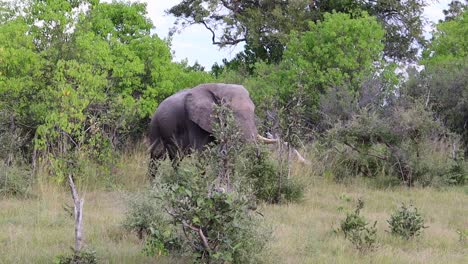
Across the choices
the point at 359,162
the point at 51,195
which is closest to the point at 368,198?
the point at 359,162

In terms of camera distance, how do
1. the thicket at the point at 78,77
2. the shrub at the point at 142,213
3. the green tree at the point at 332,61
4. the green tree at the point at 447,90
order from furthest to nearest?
1. the green tree at the point at 332,61
2. the green tree at the point at 447,90
3. the thicket at the point at 78,77
4. the shrub at the point at 142,213

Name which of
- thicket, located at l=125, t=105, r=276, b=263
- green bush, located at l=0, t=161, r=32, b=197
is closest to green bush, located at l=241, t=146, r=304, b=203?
thicket, located at l=125, t=105, r=276, b=263

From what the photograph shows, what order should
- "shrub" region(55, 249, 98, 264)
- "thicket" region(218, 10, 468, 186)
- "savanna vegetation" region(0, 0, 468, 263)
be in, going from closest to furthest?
"shrub" region(55, 249, 98, 264), "savanna vegetation" region(0, 0, 468, 263), "thicket" region(218, 10, 468, 186)

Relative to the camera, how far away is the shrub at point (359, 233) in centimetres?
795

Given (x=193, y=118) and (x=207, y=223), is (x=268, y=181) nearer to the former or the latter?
(x=193, y=118)

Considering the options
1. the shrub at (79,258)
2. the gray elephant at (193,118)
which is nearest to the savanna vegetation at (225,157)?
the shrub at (79,258)

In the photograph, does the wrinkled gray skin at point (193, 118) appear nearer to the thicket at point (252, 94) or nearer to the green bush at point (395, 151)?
the thicket at point (252, 94)

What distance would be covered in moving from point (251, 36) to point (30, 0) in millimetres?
14278

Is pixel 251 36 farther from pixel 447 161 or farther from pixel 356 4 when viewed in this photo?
pixel 447 161

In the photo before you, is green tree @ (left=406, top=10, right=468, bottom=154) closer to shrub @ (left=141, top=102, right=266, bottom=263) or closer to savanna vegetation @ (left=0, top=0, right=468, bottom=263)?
savanna vegetation @ (left=0, top=0, right=468, bottom=263)

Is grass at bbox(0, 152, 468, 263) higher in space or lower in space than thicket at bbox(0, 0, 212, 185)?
lower

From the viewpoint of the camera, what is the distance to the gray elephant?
472 inches

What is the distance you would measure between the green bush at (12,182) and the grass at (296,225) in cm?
29

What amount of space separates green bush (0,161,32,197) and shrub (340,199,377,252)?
19.8ft
